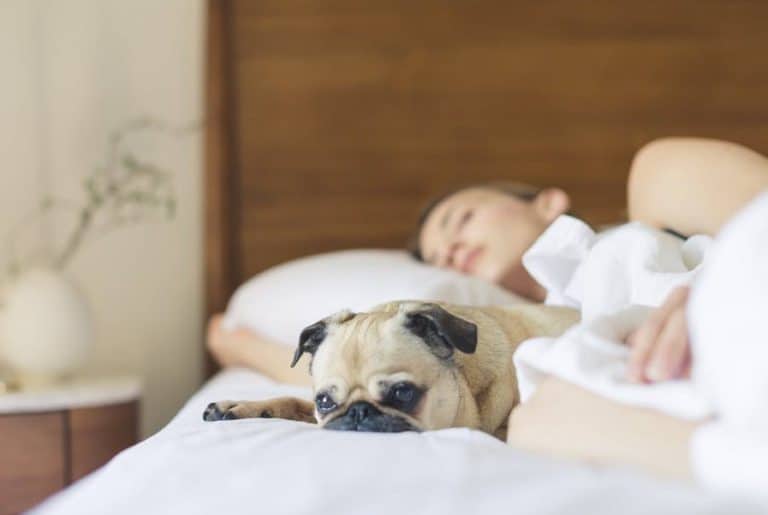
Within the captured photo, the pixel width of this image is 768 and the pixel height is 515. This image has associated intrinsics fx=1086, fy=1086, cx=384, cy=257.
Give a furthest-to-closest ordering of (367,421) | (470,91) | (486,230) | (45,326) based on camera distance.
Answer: (470,91) < (45,326) < (486,230) < (367,421)

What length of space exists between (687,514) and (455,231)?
1.41 meters

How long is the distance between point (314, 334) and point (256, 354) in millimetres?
740

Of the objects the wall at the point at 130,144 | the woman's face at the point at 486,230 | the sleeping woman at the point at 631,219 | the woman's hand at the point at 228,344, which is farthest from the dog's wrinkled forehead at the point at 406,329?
A: the wall at the point at 130,144

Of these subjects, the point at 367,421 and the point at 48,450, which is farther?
the point at 48,450

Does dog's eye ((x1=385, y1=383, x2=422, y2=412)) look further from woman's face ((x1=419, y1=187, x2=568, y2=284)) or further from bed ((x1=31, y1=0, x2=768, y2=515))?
bed ((x1=31, y1=0, x2=768, y2=515))

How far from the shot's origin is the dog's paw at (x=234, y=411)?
50.7 inches

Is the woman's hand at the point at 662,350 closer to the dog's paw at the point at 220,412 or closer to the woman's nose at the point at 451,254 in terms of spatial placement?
the dog's paw at the point at 220,412

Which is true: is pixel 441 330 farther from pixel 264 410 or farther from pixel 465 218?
pixel 465 218

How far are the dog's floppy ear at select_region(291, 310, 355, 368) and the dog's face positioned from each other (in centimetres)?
4

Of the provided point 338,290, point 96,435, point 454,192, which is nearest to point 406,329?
point 338,290

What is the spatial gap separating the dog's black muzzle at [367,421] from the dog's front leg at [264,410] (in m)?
0.12

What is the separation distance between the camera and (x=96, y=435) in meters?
2.22

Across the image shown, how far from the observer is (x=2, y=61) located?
102 inches

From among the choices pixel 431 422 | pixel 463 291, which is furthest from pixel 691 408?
pixel 463 291
